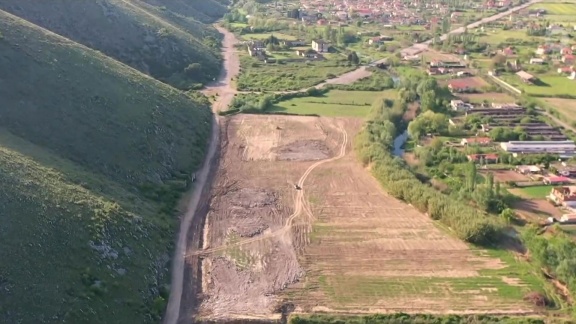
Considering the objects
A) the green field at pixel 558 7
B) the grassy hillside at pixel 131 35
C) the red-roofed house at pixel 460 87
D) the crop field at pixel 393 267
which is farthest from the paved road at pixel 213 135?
the green field at pixel 558 7

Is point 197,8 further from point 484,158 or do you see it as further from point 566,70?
point 484,158

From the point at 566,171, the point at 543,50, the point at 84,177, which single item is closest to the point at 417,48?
the point at 543,50

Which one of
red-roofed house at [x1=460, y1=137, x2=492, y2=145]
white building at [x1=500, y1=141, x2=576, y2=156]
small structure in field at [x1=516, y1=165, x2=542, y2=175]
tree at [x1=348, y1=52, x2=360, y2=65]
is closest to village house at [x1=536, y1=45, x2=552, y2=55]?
tree at [x1=348, y1=52, x2=360, y2=65]

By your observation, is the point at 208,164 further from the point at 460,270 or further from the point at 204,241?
the point at 460,270

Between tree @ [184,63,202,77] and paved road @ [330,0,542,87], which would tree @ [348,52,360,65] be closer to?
paved road @ [330,0,542,87]

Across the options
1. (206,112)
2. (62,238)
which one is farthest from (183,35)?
(62,238)
